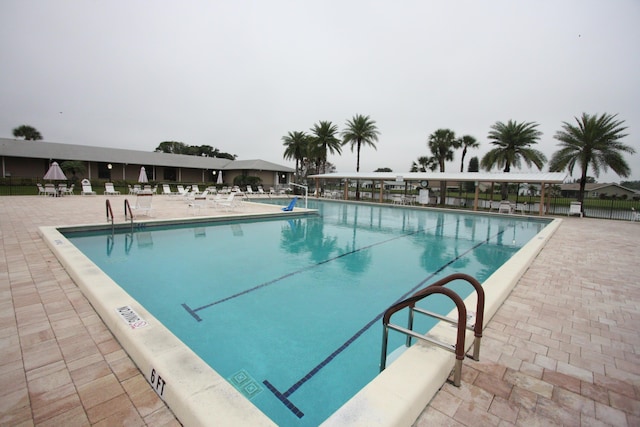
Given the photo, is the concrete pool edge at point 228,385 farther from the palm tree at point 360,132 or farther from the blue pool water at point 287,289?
the palm tree at point 360,132

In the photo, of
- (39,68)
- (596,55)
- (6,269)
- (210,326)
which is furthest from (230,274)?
(39,68)

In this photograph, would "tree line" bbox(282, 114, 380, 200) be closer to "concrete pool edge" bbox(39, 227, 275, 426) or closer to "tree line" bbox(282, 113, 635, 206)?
"tree line" bbox(282, 113, 635, 206)

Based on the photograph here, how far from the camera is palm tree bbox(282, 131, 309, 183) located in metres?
34.0

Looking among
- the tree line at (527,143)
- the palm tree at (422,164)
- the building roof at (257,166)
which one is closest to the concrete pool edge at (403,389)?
the tree line at (527,143)

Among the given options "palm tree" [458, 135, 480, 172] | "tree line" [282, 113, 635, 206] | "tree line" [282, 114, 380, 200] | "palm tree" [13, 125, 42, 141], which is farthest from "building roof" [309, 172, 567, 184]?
"palm tree" [13, 125, 42, 141]

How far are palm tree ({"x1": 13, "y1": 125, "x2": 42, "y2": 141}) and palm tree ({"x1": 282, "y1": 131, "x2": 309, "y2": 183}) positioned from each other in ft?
141

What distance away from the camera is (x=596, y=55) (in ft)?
39.8

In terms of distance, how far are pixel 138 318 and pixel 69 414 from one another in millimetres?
1216

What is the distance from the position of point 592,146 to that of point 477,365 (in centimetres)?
2341

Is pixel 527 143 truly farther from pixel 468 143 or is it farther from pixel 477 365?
pixel 477 365

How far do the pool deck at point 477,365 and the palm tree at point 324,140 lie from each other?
27395 mm

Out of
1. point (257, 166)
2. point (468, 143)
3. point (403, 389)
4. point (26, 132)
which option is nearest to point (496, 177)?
point (468, 143)

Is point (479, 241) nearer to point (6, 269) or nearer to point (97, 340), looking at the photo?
point (97, 340)

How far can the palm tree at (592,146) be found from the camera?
1806cm
